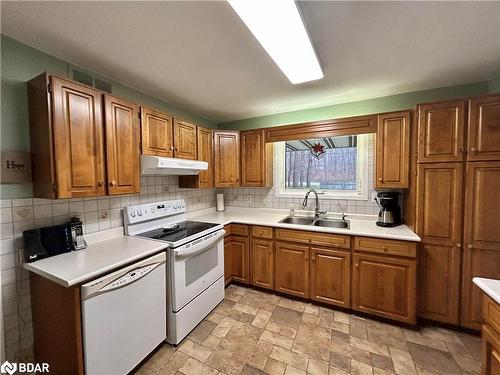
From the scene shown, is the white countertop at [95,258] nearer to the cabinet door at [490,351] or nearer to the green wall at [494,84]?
the cabinet door at [490,351]

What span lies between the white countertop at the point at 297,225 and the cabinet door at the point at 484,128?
87 cm

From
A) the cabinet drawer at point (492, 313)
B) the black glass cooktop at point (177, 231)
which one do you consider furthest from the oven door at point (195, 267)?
the cabinet drawer at point (492, 313)

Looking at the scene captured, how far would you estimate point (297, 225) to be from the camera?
238 cm

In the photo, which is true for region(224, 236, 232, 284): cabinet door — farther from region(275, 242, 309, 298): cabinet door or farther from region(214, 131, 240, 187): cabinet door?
region(214, 131, 240, 187): cabinet door

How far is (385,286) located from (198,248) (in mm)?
1840

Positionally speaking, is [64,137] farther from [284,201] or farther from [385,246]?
[385,246]

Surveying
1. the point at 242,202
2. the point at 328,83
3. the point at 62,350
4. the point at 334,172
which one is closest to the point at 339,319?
the point at 334,172

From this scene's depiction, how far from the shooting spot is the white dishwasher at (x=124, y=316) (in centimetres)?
128

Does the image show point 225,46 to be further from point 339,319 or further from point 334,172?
point 339,319

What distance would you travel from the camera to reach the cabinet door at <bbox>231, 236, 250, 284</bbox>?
2.69 m

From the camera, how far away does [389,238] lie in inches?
77.9

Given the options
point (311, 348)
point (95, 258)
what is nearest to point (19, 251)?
point (95, 258)

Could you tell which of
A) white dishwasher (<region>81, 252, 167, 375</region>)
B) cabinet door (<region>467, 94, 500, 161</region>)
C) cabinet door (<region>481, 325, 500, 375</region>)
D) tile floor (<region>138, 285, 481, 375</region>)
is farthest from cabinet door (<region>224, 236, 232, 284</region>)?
cabinet door (<region>467, 94, 500, 161</region>)

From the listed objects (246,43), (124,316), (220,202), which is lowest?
(124,316)
